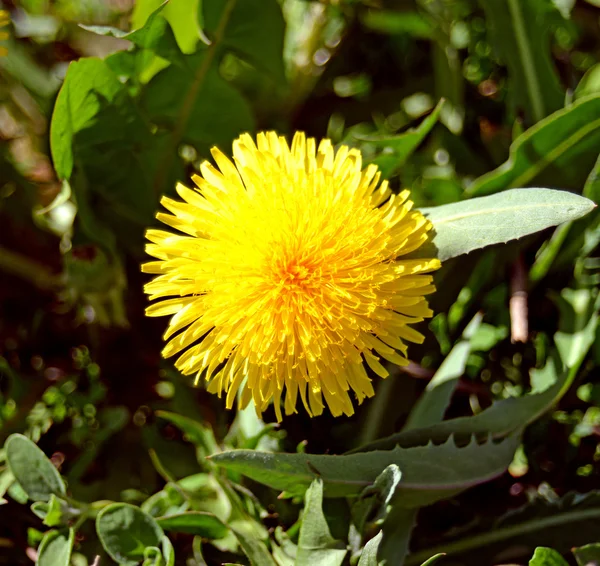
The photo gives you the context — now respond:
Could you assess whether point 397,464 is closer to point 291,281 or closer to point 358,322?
point 358,322

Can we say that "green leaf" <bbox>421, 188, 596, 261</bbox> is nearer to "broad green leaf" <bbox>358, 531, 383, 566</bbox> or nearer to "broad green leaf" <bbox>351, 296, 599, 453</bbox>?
"broad green leaf" <bbox>351, 296, 599, 453</bbox>

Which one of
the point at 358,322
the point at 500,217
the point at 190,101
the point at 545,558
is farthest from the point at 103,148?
the point at 545,558

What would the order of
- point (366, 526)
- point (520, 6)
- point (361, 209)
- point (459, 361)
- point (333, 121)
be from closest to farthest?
point (361, 209)
point (366, 526)
point (459, 361)
point (520, 6)
point (333, 121)

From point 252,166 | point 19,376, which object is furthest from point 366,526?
point 19,376

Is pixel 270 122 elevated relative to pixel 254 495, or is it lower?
elevated

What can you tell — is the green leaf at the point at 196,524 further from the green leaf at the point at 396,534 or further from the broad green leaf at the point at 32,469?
the green leaf at the point at 396,534

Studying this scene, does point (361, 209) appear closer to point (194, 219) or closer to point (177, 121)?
point (194, 219)

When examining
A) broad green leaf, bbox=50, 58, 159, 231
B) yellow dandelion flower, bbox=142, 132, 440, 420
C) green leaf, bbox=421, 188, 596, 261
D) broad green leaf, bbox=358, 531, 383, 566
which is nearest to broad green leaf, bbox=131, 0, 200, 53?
broad green leaf, bbox=50, 58, 159, 231
